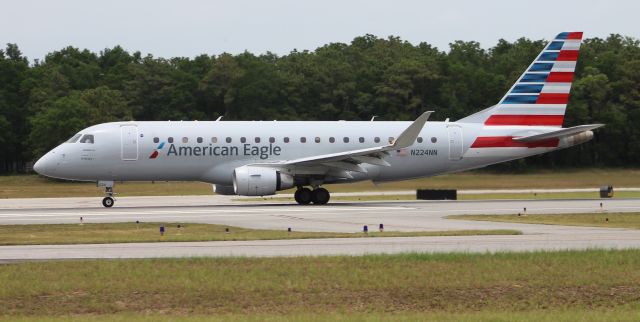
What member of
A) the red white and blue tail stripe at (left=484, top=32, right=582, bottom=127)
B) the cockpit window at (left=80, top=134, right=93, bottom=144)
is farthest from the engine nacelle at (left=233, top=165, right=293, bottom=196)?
the red white and blue tail stripe at (left=484, top=32, right=582, bottom=127)

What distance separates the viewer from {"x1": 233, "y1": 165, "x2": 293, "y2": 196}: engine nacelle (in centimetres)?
4059

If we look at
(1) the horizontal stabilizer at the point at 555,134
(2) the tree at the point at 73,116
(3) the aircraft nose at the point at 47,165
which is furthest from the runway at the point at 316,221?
(2) the tree at the point at 73,116

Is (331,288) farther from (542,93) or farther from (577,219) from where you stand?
(542,93)

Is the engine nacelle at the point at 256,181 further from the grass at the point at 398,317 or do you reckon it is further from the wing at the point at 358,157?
the grass at the point at 398,317

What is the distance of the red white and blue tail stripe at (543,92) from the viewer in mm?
45312

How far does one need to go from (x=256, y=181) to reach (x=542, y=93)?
1323cm

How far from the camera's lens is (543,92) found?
4544 centimetres

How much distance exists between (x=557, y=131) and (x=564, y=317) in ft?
98.4

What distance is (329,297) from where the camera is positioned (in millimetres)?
16281

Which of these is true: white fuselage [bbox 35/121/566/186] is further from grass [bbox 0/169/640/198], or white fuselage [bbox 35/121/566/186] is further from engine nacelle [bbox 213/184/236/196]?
grass [bbox 0/169/640/198]

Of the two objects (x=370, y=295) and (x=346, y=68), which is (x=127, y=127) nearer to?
(x=370, y=295)

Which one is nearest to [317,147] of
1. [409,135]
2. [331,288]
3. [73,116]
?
[409,135]

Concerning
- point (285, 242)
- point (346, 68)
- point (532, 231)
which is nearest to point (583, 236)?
A: point (532, 231)

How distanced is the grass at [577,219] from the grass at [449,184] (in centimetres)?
1789
